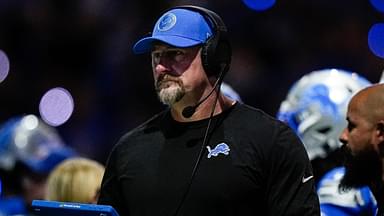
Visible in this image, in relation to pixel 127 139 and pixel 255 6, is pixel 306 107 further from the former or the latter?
pixel 255 6

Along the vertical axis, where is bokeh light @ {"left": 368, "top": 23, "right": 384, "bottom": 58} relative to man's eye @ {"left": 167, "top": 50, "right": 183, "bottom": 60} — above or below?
below

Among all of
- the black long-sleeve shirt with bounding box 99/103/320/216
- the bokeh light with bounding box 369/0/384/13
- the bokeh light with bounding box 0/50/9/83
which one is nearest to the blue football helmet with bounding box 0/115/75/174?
the black long-sleeve shirt with bounding box 99/103/320/216

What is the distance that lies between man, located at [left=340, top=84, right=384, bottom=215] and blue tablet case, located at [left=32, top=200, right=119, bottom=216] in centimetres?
105

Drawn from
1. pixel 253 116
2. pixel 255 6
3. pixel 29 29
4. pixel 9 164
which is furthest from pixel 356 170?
pixel 29 29

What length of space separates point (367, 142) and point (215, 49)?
691 mm

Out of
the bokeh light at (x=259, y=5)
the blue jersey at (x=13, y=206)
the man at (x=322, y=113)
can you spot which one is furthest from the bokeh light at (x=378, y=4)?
the blue jersey at (x=13, y=206)

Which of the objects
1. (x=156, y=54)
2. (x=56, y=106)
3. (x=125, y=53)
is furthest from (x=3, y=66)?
(x=156, y=54)

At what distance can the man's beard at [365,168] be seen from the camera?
4.40 m

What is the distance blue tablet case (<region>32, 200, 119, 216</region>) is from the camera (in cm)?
391

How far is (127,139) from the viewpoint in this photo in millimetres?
4547

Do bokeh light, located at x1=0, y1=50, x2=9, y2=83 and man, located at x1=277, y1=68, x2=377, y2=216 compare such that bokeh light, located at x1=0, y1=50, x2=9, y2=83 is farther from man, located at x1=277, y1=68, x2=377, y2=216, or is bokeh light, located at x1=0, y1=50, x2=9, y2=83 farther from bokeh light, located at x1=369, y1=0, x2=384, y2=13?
man, located at x1=277, y1=68, x2=377, y2=216

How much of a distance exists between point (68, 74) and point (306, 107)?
5.15m

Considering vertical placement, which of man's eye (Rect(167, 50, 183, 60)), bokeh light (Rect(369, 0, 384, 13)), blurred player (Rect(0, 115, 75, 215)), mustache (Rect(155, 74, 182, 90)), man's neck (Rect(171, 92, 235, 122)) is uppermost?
man's eye (Rect(167, 50, 183, 60))

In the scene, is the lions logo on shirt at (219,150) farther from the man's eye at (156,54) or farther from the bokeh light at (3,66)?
the bokeh light at (3,66)
